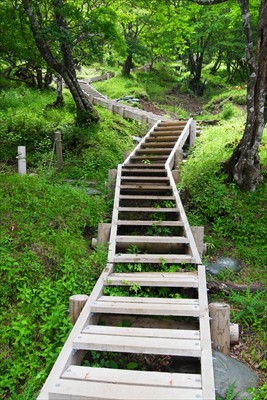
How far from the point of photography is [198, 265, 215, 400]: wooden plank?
2998mm

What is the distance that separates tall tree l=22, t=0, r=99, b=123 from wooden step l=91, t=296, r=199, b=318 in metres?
8.60

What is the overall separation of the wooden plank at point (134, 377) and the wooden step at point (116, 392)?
43 mm

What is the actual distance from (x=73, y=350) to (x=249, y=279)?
11.7 feet

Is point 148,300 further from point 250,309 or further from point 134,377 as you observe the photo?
point 250,309

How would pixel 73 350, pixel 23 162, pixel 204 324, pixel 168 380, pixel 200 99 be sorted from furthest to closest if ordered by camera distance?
1. pixel 200 99
2. pixel 23 162
3. pixel 204 324
4. pixel 73 350
5. pixel 168 380

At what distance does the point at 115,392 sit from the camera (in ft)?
9.87

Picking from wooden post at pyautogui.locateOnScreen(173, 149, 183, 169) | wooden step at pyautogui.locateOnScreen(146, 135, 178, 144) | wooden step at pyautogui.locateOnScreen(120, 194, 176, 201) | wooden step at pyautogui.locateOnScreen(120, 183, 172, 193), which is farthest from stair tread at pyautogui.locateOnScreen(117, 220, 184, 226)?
wooden step at pyautogui.locateOnScreen(146, 135, 178, 144)

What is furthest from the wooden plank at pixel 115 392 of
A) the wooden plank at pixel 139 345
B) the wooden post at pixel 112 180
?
the wooden post at pixel 112 180

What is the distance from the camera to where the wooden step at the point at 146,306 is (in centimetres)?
418

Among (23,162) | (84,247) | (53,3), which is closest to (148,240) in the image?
(84,247)

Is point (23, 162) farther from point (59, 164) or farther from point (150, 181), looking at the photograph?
point (150, 181)

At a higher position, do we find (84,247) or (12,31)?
(12,31)

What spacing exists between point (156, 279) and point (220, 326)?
108cm

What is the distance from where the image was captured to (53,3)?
36.6ft
